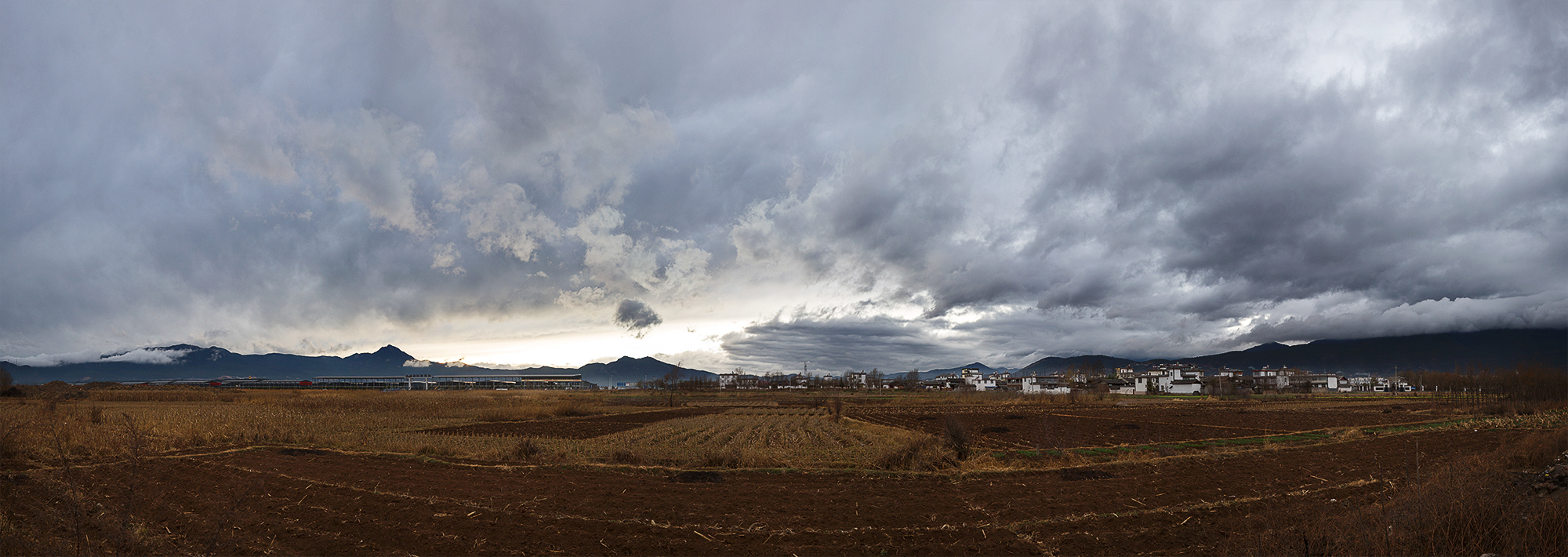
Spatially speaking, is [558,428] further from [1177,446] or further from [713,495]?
[1177,446]

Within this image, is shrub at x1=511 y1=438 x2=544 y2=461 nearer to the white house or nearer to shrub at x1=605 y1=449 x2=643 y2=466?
shrub at x1=605 y1=449 x2=643 y2=466

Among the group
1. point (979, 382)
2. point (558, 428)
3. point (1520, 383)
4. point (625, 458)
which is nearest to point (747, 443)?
point (625, 458)

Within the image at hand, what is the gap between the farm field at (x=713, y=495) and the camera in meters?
10.8

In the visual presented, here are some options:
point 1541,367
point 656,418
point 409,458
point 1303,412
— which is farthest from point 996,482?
point 1541,367

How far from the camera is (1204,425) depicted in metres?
43.4

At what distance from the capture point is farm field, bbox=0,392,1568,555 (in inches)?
424

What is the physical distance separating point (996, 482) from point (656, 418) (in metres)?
38.5


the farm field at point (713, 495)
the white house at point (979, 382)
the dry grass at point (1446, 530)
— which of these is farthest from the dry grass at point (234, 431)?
the white house at point (979, 382)

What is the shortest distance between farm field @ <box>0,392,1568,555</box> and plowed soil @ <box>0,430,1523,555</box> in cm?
8

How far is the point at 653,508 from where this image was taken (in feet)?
47.2

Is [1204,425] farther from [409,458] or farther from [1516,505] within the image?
[409,458]

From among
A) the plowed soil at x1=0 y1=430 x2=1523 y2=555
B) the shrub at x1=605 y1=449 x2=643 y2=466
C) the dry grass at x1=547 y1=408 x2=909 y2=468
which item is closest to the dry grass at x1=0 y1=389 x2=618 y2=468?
the plowed soil at x1=0 y1=430 x2=1523 y2=555

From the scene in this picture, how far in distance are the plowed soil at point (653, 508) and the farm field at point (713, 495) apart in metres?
0.08

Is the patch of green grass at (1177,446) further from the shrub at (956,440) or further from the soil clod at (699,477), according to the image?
the soil clod at (699,477)
